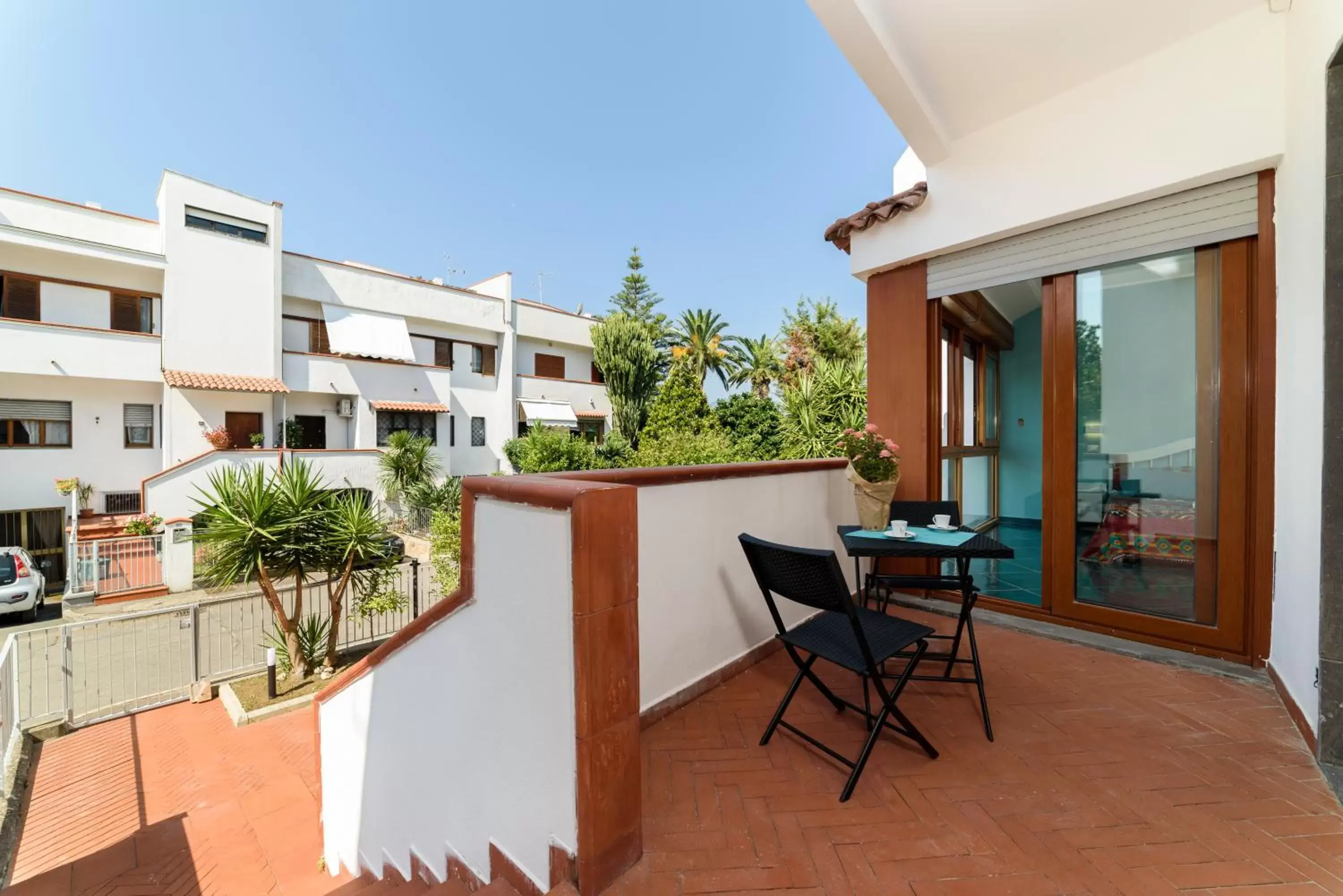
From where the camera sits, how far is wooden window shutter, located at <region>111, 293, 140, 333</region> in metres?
13.2

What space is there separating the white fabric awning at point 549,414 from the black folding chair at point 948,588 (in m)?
17.1

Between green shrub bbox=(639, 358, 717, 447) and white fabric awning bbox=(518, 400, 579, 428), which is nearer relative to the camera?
green shrub bbox=(639, 358, 717, 447)

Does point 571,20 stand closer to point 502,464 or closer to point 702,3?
point 702,3

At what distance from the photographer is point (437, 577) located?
29.3 ft

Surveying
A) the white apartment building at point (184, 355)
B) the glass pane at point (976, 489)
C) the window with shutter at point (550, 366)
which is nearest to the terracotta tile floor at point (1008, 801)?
Result: the glass pane at point (976, 489)

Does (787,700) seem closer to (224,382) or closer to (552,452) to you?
(552,452)

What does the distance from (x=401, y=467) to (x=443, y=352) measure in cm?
534

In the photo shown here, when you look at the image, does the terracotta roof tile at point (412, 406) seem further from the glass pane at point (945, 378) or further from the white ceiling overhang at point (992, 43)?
the white ceiling overhang at point (992, 43)

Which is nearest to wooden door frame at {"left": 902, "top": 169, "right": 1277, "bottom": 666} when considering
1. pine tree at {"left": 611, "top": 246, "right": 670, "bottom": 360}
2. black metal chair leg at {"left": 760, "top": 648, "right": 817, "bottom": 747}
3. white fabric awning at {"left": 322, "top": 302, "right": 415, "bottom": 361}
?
black metal chair leg at {"left": 760, "top": 648, "right": 817, "bottom": 747}

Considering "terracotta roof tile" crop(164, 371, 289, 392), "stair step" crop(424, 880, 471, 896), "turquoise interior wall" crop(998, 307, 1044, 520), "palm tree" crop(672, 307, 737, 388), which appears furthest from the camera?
"palm tree" crop(672, 307, 737, 388)

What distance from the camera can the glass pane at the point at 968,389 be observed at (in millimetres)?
4941

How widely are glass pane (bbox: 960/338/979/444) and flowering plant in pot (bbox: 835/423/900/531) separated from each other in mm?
1839

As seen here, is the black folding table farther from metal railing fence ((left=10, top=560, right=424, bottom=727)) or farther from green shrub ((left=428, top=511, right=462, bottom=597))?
green shrub ((left=428, top=511, right=462, bottom=597))

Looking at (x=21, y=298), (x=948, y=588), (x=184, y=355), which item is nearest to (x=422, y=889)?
(x=948, y=588)
